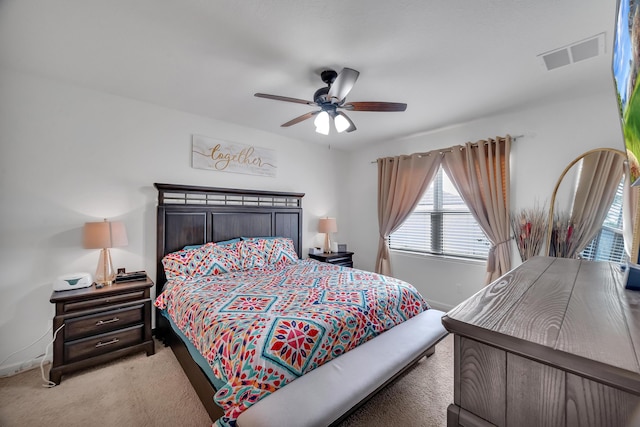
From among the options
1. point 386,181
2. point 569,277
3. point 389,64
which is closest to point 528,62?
point 389,64

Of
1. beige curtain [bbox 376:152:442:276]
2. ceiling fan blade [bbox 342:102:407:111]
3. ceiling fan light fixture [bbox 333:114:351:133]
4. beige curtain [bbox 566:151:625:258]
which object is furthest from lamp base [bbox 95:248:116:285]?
beige curtain [bbox 566:151:625:258]

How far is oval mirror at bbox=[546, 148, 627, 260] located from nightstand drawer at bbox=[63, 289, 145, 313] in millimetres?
4074

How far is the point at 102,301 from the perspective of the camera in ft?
7.39

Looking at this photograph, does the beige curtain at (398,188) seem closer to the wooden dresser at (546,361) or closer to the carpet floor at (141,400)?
the carpet floor at (141,400)

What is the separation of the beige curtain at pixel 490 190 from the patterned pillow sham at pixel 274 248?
246 centimetres

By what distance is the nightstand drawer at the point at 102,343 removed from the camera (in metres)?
2.11

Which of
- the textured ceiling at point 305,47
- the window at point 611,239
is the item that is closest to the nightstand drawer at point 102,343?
the textured ceiling at point 305,47

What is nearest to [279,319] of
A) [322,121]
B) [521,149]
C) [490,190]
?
[322,121]

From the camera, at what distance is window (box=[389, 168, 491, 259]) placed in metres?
3.49

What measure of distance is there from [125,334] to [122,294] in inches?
14.5

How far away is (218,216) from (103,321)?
151cm

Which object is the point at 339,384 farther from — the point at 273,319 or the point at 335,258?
the point at 335,258

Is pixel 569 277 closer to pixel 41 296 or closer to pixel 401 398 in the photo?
pixel 401 398

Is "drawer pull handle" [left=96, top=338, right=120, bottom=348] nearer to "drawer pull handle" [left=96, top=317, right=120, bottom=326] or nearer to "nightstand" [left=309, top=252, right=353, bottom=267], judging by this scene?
"drawer pull handle" [left=96, top=317, right=120, bottom=326]
